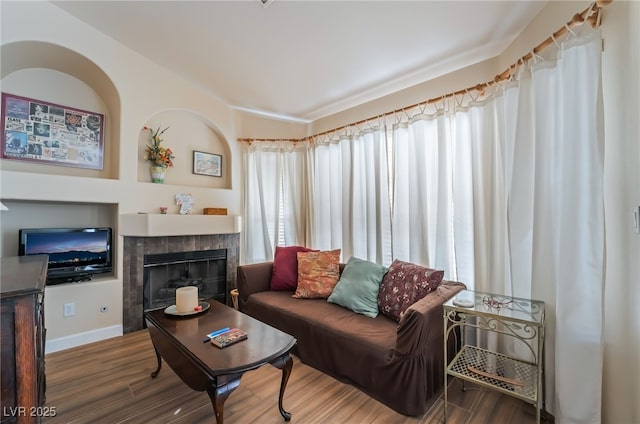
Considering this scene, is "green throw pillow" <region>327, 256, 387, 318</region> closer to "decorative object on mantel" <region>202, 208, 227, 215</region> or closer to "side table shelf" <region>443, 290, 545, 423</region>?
"side table shelf" <region>443, 290, 545, 423</region>

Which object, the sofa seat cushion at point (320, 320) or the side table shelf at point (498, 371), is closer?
the side table shelf at point (498, 371)

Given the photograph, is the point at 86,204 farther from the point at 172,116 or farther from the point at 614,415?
the point at 614,415

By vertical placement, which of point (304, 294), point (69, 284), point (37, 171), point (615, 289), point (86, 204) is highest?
point (37, 171)

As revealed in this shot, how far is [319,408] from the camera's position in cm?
176

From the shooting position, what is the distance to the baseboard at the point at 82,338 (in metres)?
2.43

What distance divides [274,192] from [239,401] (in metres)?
2.51

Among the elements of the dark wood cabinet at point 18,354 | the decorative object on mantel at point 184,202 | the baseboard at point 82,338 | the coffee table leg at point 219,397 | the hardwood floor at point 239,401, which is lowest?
the hardwood floor at point 239,401

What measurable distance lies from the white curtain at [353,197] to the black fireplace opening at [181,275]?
1316mm

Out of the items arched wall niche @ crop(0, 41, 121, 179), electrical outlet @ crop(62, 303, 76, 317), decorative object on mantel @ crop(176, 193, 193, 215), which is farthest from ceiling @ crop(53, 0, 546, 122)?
electrical outlet @ crop(62, 303, 76, 317)

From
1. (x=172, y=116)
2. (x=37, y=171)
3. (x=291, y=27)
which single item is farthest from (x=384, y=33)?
(x=37, y=171)

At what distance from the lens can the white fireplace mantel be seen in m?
2.80

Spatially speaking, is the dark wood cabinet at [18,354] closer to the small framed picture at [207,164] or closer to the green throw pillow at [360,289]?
the green throw pillow at [360,289]

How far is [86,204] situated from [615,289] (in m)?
4.15

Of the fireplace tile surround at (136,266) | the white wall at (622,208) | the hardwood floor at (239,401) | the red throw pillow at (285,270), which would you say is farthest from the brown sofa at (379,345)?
the fireplace tile surround at (136,266)
